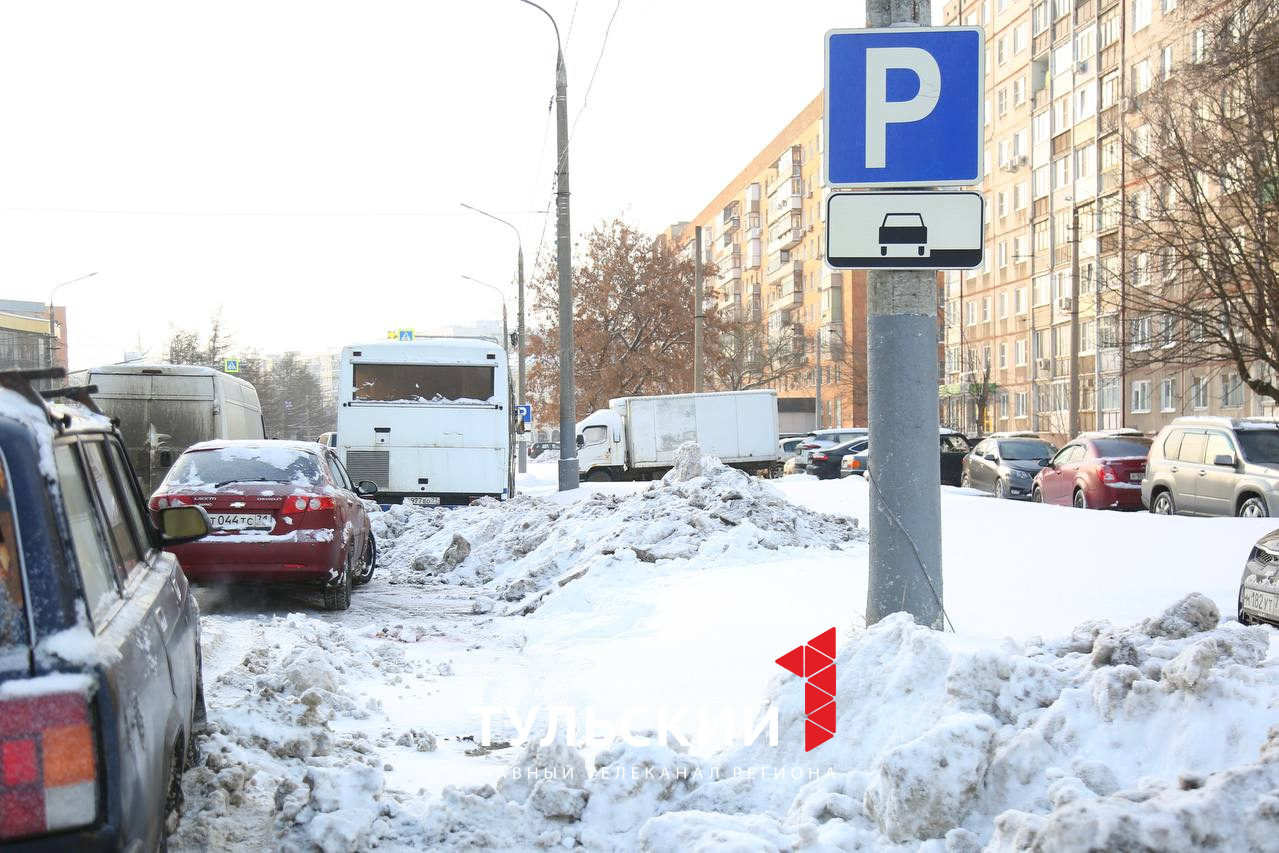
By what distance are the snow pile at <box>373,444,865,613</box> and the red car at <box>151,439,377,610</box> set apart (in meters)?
1.50

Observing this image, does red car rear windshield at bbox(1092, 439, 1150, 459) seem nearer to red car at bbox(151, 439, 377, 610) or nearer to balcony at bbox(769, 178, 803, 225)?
red car at bbox(151, 439, 377, 610)

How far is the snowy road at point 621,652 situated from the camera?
4.07 meters

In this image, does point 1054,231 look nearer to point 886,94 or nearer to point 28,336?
point 886,94

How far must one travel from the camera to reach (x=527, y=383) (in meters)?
51.2

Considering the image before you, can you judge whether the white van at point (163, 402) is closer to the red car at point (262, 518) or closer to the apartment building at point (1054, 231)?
the red car at point (262, 518)

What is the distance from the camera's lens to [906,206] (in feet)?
18.7

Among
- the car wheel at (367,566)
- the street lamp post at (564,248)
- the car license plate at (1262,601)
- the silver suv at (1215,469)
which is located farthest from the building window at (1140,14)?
the car license plate at (1262,601)

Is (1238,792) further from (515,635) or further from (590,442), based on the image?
(590,442)

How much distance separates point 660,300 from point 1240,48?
2953cm

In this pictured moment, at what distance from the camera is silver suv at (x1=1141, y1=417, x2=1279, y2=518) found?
1541 centimetres

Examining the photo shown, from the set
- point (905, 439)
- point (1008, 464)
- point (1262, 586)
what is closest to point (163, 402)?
point (1008, 464)

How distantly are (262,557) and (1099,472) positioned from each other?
49.0 ft

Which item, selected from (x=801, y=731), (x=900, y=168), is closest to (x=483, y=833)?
(x=801, y=731)

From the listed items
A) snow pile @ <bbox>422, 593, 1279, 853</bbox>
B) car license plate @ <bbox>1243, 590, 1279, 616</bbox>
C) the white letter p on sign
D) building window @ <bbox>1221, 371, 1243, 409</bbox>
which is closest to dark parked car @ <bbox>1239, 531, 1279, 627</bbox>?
car license plate @ <bbox>1243, 590, 1279, 616</bbox>
